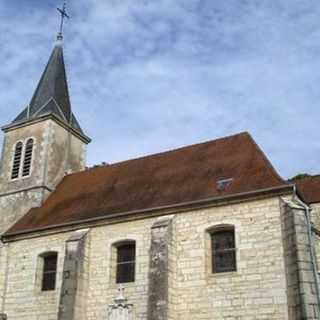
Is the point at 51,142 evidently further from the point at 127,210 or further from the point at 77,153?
the point at 127,210

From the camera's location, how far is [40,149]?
69.7 ft

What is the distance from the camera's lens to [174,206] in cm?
1498

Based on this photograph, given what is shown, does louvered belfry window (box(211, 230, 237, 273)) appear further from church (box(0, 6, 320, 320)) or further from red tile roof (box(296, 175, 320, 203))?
red tile roof (box(296, 175, 320, 203))

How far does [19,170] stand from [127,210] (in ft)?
24.2

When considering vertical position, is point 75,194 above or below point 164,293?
above

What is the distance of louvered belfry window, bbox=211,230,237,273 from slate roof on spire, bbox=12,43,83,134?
10.6 m

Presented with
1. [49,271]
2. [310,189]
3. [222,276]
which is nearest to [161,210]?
[222,276]

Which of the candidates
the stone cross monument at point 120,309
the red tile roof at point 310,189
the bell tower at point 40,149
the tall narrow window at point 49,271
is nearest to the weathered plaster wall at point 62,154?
the bell tower at point 40,149

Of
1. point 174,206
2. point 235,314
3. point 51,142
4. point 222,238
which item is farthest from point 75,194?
point 235,314

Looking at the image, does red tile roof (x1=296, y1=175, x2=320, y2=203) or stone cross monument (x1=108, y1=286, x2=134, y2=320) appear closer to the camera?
stone cross monument (x1=108, y1=286, x2=134, y2=320)

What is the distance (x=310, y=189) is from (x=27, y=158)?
11615mm

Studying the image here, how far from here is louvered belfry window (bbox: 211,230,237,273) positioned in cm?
1395

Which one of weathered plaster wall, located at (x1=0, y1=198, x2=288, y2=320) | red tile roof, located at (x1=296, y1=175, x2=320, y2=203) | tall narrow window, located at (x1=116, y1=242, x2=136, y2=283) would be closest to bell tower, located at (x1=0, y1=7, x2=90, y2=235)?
weathered plaster wall, located at (x1=0, y1=198, x2=288, y2=320)

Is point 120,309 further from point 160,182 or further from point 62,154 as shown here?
point 62,154
